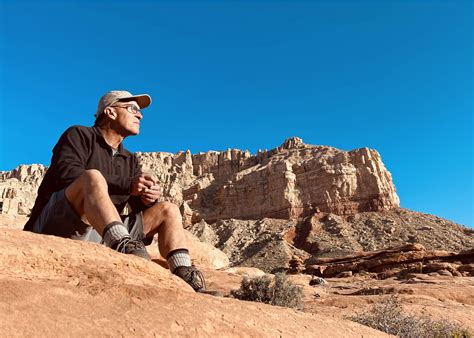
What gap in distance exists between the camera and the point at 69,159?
3236mm

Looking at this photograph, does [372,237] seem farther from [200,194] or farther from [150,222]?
[150,222]

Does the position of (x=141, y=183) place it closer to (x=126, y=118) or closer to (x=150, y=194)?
(x=150, y=194)

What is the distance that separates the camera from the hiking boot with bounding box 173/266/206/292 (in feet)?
9.71

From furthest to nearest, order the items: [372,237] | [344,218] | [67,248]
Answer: [344,218]
[372,237]
[67,248]

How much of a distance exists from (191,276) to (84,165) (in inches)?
52.3

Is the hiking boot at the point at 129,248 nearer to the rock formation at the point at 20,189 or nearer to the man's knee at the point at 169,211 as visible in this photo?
the man's knee at the point at 169,211

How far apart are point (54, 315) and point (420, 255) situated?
31389mm

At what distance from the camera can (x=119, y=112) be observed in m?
3.72

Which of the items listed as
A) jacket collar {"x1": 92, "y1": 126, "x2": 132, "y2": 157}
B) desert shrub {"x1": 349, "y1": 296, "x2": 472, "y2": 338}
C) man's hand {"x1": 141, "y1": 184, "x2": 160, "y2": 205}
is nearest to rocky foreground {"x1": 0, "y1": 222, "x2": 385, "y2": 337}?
man's hand {"x1": 141, "y1": 184, "x2": 160, "y2": 205}

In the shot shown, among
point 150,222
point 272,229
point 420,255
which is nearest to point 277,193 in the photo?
point 272,229

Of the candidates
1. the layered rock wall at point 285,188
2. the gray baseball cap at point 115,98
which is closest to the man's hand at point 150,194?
the gray baseball cap at point 115,98

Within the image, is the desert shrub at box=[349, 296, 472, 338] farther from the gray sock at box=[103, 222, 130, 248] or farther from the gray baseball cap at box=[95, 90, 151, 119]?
the gray baseball cap at box=[95, 90, 151, 119]

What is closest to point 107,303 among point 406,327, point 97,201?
point 97,201

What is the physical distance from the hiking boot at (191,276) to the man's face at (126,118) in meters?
1.43
